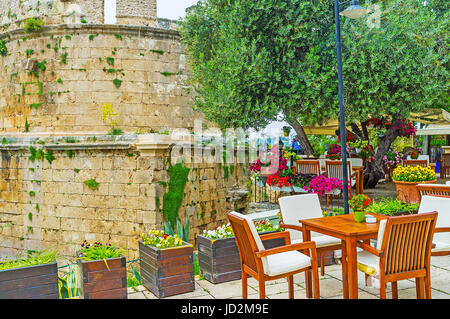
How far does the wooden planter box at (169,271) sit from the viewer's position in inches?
156

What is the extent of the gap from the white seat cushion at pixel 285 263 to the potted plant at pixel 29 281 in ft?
6.15

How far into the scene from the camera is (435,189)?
5.66m

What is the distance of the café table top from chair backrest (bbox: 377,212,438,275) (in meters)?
0.28

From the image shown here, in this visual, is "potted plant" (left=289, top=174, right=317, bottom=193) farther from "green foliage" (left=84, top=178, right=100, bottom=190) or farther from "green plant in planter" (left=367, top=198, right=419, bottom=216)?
"green foliage" (left=84, top=178, right=100, bottom=190)

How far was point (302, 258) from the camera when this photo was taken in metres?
3.53

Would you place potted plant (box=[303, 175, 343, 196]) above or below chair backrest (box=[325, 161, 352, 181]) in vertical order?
below

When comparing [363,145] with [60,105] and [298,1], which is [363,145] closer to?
[298,1]

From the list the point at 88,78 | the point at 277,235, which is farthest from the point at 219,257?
the point at 88,78

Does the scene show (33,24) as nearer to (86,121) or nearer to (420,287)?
(86,121)

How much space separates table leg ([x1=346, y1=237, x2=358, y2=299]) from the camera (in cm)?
332

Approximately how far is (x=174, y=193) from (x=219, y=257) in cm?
517

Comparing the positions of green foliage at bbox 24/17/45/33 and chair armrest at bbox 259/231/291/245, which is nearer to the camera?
chair armrest at bbox 259/231/291/245

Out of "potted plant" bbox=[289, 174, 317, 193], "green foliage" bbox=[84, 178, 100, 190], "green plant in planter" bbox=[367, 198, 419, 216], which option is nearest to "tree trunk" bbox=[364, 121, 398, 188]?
"potted plant" bbox=[289, 174, 317, 193]
